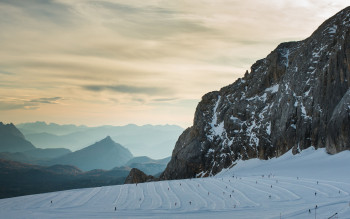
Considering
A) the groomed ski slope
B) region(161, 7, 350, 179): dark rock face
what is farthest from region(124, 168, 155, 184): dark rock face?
the groomed ski slope

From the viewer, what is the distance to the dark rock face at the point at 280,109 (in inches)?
3068

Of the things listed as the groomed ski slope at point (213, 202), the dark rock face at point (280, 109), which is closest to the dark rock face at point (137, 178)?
the dark rock face at point (280, 109)

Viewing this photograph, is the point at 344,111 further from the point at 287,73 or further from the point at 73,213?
the point at 73,213

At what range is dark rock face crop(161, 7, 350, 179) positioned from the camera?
77.9m

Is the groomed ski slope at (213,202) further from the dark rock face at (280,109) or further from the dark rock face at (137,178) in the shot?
the dark rock face at (137,178)

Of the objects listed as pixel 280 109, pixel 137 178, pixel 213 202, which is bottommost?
pixel 137 178

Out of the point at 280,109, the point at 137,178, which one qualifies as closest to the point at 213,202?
the point at 280,109

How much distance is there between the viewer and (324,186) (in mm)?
44750

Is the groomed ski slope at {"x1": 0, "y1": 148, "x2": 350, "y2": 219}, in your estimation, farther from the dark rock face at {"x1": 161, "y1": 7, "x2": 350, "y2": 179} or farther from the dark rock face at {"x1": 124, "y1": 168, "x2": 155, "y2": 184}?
the dark rock face at {"x1": 124, "y1": 168, "x2": 155, "y2": 184}

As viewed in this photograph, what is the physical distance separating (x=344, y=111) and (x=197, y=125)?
204 ft

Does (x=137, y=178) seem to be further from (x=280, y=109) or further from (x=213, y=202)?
(x=213, y=202)

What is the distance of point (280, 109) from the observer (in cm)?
9769

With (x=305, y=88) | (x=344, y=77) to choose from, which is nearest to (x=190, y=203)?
(x=344, y=77)

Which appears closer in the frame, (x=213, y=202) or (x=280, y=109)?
(x=213, y=202)
